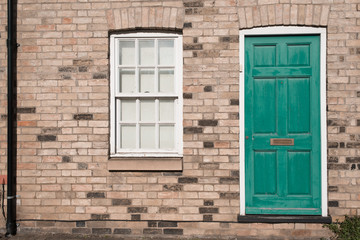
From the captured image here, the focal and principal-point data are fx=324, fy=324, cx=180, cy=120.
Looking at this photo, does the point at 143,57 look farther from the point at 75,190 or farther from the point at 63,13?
the point at 75,190

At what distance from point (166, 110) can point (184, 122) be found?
1.20 ft

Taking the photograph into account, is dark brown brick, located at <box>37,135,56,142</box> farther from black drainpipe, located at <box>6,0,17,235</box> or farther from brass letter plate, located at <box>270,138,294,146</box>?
brass letter plate, located at <box>270,138,294,146</box>

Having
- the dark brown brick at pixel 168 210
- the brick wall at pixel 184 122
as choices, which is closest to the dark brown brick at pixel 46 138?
the brick wall at pixel 184 122

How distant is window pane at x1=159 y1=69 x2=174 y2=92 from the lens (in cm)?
490

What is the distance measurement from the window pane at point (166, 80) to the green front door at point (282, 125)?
3.65 feet

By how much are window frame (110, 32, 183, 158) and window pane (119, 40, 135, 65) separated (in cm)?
7

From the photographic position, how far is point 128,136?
4.95m

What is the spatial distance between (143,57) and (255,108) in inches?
72.5

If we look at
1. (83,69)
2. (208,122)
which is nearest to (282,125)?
(208,122)

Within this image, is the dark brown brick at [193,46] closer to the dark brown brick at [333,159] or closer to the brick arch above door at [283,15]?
the brick arch above door at [283,15]

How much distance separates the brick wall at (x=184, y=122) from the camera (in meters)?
4.59

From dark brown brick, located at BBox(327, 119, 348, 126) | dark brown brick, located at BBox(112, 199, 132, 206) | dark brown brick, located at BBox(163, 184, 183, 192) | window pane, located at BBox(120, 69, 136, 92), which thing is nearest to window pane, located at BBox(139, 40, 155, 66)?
window pane, located at BBox(120, 69, 136, 92)

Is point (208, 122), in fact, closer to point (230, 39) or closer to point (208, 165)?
point (208, 165)

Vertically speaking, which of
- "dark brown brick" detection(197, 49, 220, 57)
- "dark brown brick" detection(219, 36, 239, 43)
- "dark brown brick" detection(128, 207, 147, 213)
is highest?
"dark brown brick" detection(219, 36, 239, 43)
